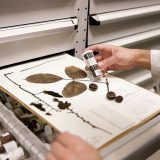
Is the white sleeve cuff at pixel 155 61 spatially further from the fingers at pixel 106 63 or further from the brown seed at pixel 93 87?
the brown seed at pixel 93 87

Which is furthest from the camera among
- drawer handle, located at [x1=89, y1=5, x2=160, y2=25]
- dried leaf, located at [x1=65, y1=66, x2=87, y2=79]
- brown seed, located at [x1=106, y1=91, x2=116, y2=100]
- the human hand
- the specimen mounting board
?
drawer handle, located at [x1=89, y1=5, x2=160, y2=25]

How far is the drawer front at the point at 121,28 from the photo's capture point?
1.05 m

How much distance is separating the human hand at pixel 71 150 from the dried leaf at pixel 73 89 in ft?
0.88

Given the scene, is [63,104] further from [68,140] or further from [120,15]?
[120,15]

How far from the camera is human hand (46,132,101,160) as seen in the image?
426 millimetres

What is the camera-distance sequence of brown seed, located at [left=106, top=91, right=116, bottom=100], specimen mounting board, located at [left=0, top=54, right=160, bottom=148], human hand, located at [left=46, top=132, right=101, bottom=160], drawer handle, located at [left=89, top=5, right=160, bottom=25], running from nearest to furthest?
1. human hand, located at [left=46, top=132, right=101, bottom=160]
2. specimen mounting board, located at [left=0, top=54, right=160, bottom=148]
3. brown seed, located at [left=106, top=91, right=116, bottom=100]
4. drawer handle, located at [left=89, top=5, right=160, bottom=25]

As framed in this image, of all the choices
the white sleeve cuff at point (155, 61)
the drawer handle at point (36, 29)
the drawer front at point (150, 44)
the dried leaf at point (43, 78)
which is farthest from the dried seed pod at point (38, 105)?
the drawer front at point (150, 44)

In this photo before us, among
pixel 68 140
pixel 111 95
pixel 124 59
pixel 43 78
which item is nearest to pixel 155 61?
pixel 124 59

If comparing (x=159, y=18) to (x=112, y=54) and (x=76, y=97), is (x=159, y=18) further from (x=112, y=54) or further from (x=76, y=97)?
(x=76, y=97)

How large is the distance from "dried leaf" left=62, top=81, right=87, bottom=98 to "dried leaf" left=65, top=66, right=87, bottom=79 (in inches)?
1.7

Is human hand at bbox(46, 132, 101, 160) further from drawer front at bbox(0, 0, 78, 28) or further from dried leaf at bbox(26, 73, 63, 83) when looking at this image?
drawer front at bbox(0, 0, 78, 28)

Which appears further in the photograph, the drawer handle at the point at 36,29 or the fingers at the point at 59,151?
the drawer handle at the point at 36,29

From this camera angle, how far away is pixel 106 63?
86cm

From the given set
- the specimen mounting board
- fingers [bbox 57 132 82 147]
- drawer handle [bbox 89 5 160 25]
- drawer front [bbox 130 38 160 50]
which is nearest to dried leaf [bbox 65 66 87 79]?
the specimen mounting board
